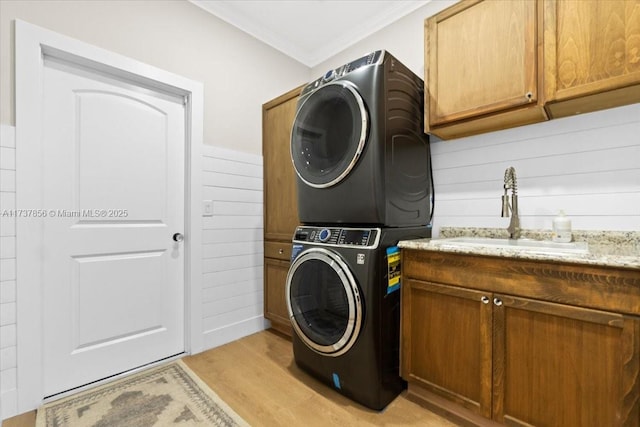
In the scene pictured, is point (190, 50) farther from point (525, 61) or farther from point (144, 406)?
point (144, 406)

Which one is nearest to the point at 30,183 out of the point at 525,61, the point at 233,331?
the point at 233,331

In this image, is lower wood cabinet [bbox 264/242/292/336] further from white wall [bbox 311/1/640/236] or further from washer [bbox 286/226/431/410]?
white wall [bbox 311/1/640/236]

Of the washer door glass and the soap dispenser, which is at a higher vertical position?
the washer door glass

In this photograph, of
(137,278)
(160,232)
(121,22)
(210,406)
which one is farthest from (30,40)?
(210,406)

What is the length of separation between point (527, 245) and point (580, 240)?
265 millimetres

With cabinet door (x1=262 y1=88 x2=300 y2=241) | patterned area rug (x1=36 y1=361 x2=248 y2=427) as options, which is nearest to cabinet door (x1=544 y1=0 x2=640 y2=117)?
cabinet door (x1=262 y1=88 x2=300 y2=241)

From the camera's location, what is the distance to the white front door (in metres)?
1.61

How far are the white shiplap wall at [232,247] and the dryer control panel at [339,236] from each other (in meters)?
A: 0.75

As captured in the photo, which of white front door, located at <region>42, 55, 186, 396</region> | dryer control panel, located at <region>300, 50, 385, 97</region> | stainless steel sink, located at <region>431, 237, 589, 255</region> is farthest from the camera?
white front door, located at <region>42, 55, 186, 396</region>

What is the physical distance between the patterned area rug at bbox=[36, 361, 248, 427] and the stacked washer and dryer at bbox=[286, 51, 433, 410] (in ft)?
1.81

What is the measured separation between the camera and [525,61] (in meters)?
1.35

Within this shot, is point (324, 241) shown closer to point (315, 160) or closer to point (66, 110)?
point (315, 160)

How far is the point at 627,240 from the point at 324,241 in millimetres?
1441

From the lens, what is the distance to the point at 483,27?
1.47 meters
